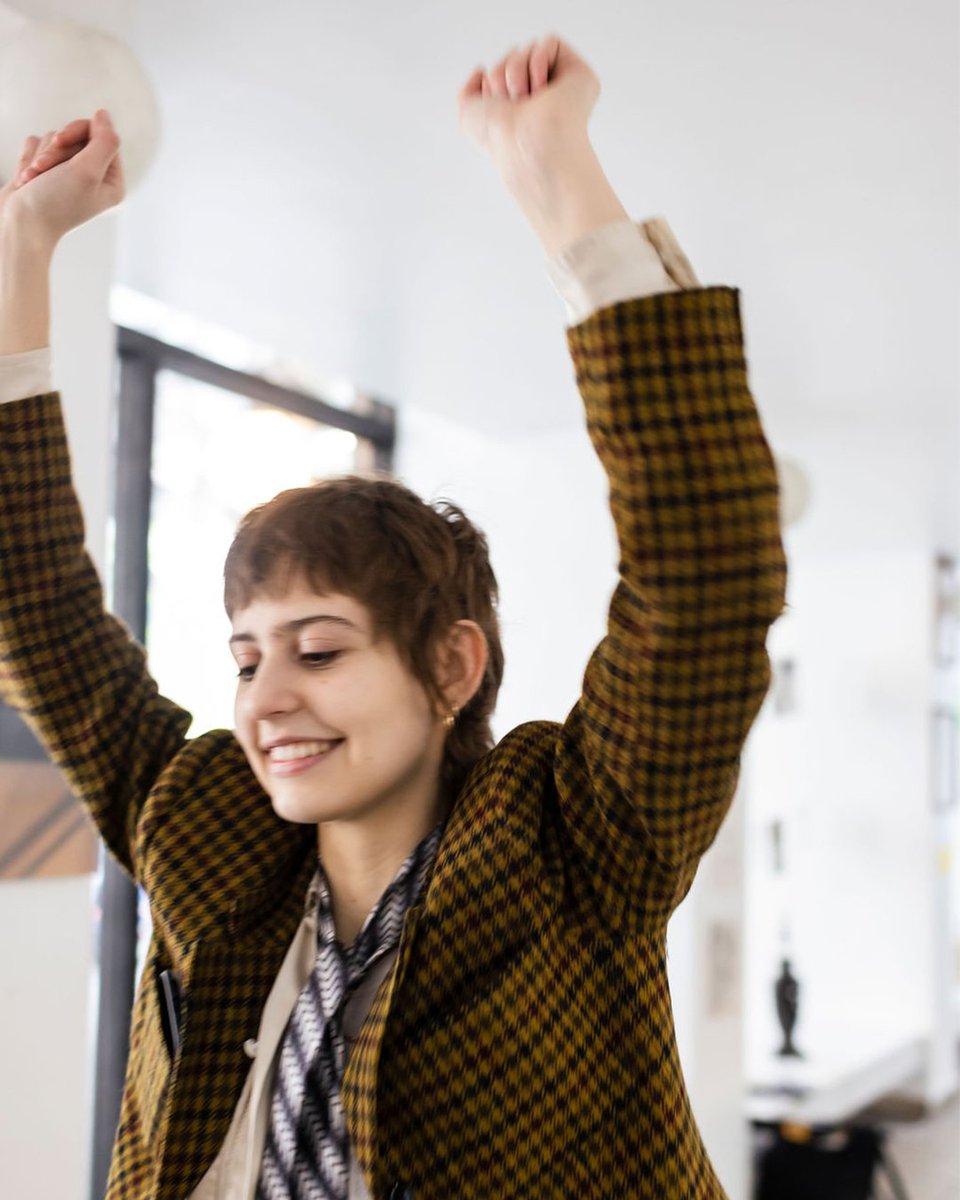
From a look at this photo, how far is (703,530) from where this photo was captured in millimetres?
673

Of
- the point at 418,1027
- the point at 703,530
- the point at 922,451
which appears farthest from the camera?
the point at 922,451

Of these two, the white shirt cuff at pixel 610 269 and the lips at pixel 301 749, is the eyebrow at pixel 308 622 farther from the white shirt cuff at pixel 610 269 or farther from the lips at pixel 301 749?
the white shirt cuff at pixel 610 269

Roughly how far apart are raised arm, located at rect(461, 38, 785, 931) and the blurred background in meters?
0.92

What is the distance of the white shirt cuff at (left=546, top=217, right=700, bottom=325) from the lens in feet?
2.25

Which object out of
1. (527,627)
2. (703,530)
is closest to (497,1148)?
(703,530)

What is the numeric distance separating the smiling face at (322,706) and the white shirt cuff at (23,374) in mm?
223

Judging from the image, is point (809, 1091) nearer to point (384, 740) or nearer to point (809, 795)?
point (809, 795)

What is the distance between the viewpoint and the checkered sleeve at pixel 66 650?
36.4 inches

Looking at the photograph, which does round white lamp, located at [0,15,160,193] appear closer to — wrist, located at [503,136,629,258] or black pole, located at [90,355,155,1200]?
wrist, located at [503,136,629,258]

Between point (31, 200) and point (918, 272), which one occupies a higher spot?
point (918, 272)

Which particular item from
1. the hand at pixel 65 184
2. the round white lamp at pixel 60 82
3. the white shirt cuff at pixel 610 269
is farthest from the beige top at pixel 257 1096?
the round white lamp at pixel 60 82

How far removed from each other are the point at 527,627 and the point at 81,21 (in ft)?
9.12

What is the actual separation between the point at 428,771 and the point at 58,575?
0.30 m

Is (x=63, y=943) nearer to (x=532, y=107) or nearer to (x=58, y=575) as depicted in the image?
(x=58, y=575)
